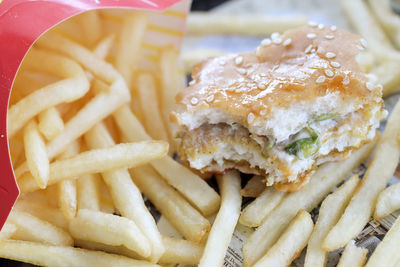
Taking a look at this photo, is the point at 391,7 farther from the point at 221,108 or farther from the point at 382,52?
the point at 221,108

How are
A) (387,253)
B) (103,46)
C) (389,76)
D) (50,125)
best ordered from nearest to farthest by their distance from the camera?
(387,253) → (50,125) → (103,46) → (389,76)

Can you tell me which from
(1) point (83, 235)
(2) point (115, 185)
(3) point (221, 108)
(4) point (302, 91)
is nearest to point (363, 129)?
(4) point (302, 91)

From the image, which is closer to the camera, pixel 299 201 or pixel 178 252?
pixel 178 252

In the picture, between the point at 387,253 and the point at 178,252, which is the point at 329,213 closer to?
the point at 387,253

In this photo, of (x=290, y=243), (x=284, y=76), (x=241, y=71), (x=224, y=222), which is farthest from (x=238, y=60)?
(x=290, y=243)

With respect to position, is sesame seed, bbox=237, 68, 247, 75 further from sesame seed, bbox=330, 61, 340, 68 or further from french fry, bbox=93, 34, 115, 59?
french fry, bbox=93, 34, 115, 59

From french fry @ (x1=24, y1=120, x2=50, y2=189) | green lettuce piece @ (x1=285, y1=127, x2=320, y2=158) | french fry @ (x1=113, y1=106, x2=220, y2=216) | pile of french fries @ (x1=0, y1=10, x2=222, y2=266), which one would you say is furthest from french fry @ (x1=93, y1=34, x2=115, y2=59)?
green lettuce piece @ (x1=285, y1=127, x2=320, y2=158)
